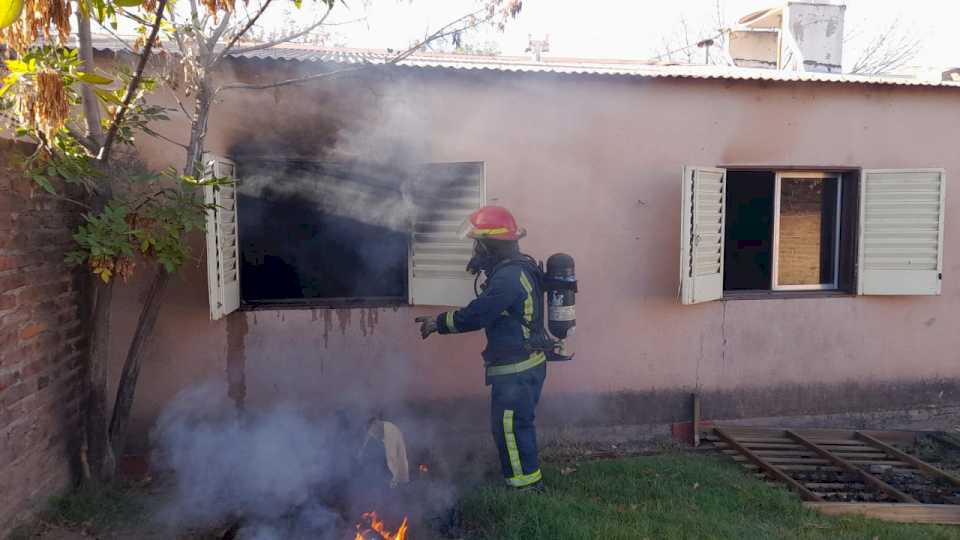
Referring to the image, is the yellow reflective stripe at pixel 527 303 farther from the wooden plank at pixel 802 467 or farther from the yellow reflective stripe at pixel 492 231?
the wooden plank at pixel 802 467

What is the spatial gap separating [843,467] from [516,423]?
269cm

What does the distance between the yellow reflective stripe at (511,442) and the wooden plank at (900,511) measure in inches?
76.5

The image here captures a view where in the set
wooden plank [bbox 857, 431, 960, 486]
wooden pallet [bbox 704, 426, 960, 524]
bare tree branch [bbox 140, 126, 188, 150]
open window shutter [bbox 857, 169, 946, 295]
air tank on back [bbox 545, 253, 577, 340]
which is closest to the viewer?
bare tree branch [bbox 140, 126, 188, 150]

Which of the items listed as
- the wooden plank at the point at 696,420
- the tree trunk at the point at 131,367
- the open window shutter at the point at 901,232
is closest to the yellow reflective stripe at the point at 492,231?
the tree trunk at the point at 131,367

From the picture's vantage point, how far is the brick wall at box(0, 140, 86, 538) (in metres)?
3.55

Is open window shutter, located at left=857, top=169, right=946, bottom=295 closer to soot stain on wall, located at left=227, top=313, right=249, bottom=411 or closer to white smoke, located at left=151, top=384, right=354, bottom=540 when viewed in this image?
white smoke, located at left=151, top=384, right=354, bottom=540

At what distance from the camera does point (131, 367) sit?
4477 millimetres

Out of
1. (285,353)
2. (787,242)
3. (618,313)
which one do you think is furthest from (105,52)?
(787,242)

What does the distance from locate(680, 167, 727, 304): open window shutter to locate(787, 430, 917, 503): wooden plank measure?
4.56 ft

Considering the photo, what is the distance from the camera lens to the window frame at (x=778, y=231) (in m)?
6.15

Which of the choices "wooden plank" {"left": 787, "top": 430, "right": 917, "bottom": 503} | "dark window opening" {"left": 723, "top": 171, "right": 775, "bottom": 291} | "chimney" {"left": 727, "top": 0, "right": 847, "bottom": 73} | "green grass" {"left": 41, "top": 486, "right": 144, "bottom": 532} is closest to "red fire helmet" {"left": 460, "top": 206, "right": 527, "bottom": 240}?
"dark window opening" {"left": 723, "top": 171, "right": 775, "bottom": 291}

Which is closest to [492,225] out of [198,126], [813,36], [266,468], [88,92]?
[198,126]

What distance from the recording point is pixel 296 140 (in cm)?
512

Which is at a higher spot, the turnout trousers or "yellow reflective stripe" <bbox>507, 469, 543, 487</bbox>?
the turnout trousers
